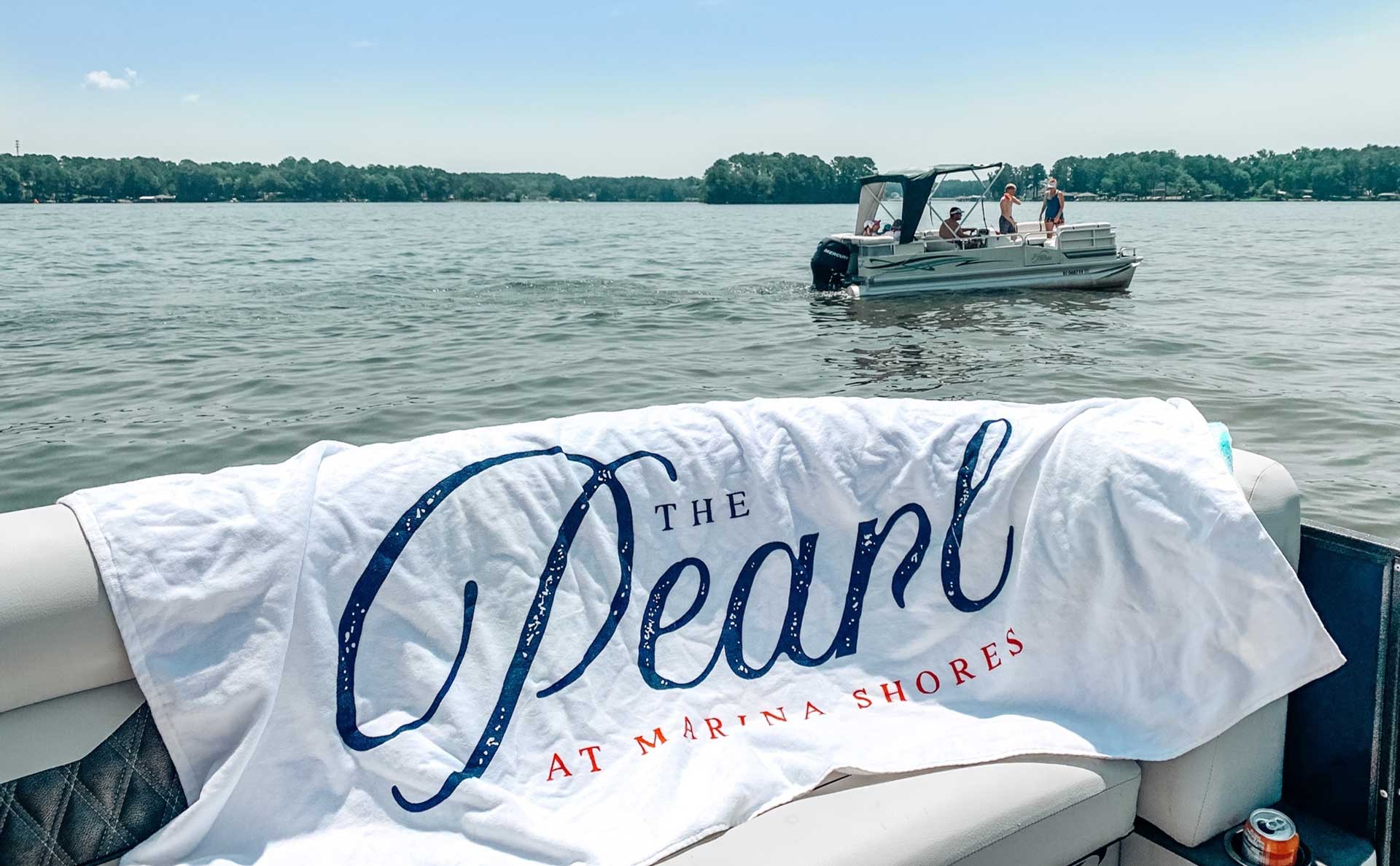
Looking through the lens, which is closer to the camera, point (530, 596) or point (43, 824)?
point (43, 824)

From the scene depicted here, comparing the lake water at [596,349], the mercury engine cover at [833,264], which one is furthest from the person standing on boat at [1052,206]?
the mercury engine cover at [833,264]

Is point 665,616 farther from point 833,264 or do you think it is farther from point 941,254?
point 833,264

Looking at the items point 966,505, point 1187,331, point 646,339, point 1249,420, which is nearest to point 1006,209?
point 1187,331

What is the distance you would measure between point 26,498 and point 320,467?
250 inches

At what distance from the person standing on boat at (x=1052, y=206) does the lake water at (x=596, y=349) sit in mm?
1755

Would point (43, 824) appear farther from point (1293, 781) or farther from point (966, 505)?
point (1293, 781)

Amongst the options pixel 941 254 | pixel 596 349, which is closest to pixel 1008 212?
pixel 941 254

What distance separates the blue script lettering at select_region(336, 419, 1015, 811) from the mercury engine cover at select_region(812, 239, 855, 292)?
53.0ft

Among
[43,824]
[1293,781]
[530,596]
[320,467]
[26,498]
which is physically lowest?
[26,498]

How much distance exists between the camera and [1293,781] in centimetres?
196

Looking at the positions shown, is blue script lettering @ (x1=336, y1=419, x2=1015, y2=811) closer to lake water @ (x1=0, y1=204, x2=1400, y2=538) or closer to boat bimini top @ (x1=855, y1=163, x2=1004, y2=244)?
lake water @ (x1=0, y1=204, x2=1400, y2=538)

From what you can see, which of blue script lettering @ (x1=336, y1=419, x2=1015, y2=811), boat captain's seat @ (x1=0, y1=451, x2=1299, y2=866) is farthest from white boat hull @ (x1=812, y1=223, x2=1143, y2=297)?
boat captain's seat @ (x1=0, y1=451, x2=1299, y2=866)

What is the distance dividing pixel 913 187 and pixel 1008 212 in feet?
7.26

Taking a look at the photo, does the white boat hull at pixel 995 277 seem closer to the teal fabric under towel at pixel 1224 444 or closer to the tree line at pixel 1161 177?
the teal fabric under towel at pixel 1224 444
